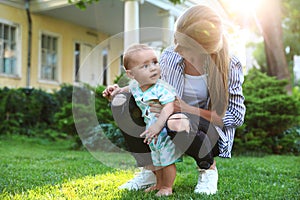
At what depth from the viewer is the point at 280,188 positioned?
9.32ft

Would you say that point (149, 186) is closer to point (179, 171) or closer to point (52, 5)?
point (179, 171)

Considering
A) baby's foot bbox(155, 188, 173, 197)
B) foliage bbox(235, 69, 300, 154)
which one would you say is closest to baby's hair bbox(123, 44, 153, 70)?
baby's foot bbox(155, 188, 173, 197)

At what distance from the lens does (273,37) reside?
8445 mm

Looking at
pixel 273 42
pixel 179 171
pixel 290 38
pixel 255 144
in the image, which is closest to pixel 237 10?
pixel 273 42

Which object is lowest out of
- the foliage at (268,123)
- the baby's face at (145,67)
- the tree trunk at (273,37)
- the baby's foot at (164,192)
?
the baby's foot at (164,192)

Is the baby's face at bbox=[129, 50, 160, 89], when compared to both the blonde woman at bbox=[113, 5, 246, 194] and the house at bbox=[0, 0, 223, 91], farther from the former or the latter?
the house at bbox=[0, 0, 223, 91]

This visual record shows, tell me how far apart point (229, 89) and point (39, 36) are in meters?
10.3

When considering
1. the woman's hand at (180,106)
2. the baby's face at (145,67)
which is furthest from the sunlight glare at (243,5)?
the baby's face at (145,67)

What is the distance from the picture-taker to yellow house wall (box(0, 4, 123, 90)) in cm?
1129

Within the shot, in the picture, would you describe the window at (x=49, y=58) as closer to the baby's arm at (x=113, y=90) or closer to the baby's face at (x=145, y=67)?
the baby's arm at (x=113, y=90)

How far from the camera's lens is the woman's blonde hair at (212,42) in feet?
7.57

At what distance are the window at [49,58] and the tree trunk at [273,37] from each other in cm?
645

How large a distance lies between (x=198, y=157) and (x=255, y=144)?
146 inches

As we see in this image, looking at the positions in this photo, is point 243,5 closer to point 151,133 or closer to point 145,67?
point 145,67
